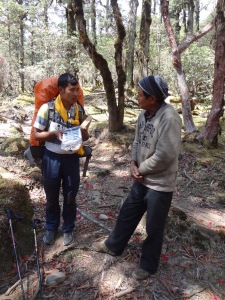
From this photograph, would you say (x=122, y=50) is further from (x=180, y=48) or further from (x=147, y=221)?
(x=147, y=221)

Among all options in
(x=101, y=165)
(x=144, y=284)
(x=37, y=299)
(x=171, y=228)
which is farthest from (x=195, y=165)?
(x=37, y=299)

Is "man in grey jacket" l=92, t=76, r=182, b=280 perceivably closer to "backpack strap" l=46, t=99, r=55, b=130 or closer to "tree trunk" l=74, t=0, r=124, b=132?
"backpack strap" l=46, t=99, r=55, b=130

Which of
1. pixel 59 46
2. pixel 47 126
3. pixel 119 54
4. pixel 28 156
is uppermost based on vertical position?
pixel 59 46

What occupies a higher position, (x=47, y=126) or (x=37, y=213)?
(x=47, y=126)

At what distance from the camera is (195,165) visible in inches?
294

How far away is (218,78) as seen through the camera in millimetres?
7988

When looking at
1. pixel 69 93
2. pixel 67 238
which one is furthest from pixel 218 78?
pixel 67 238

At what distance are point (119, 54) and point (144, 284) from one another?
7479 mm

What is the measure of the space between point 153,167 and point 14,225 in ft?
6.50

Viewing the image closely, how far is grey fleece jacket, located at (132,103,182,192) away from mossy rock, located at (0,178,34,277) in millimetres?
1765

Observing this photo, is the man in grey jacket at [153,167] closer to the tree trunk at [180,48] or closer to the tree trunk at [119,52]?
the tree trunk at [119,52]

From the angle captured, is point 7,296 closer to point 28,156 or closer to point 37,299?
point 37,299

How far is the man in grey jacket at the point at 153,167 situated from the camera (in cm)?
261

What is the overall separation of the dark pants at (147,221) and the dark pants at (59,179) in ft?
2.13
